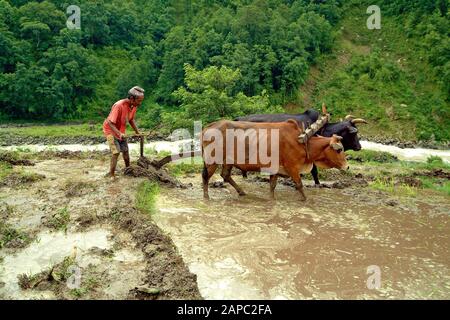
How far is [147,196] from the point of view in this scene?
29.6 feet

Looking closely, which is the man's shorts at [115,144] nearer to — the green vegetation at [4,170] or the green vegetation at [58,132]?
the green vegetation at [4,170]

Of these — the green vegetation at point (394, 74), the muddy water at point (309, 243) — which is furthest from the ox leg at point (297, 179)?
the green vegetation at point (394, 74)

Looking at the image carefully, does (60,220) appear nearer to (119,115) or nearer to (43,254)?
(43,254)

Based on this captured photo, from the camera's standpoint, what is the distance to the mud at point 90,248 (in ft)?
16.6

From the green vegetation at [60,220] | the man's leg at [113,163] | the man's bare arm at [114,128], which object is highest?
the man's bare arm at [114,128]

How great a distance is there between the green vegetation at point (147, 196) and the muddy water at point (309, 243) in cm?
19

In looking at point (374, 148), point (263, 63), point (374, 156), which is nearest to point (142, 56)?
point (263, 63)

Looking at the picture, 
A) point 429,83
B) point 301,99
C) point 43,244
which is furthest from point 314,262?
point 429,83

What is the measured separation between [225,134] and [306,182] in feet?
10.7

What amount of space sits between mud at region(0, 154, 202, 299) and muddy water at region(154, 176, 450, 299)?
1.29ft

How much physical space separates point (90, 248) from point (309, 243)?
3.18m

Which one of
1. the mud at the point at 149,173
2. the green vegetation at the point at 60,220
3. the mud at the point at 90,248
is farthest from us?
the mud at the point at 149,173

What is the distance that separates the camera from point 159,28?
51375 millimetres

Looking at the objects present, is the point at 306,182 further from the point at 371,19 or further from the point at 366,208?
the point at 371,19
